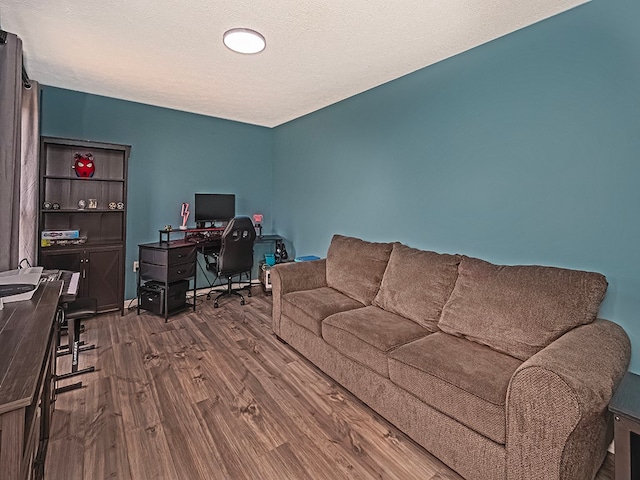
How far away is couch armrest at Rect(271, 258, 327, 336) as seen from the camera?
3053 mm

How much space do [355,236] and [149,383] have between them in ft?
7.48

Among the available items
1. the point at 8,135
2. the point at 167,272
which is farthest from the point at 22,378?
the point at 167,272

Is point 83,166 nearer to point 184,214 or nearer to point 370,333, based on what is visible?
point 184,214

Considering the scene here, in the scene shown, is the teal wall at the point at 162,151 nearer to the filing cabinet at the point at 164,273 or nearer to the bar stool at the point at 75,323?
the filing cabinet at the point at 164,273

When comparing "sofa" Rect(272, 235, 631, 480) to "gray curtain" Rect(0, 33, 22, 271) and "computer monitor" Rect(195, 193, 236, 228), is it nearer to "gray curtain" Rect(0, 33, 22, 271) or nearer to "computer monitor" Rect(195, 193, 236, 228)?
"gray curtain" Rect(0, 33, 22, 271)

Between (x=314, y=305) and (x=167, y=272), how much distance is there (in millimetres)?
1823

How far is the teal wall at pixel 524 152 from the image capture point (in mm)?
1775

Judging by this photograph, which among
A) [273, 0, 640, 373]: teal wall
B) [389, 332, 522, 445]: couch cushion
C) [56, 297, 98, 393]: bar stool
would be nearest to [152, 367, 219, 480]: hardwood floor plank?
[56, 297, 98, 393]: bar stool

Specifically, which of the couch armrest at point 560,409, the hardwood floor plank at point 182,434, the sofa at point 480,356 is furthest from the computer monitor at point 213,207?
the couch armrest at point 560,409

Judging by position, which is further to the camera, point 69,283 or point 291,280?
point 291,280

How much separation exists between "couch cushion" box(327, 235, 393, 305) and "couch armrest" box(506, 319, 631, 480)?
4.89 feet

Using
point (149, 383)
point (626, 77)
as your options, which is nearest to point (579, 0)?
point (626, 77)

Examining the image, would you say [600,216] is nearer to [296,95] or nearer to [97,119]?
[296,95]

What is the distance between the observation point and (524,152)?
7.09 feet
